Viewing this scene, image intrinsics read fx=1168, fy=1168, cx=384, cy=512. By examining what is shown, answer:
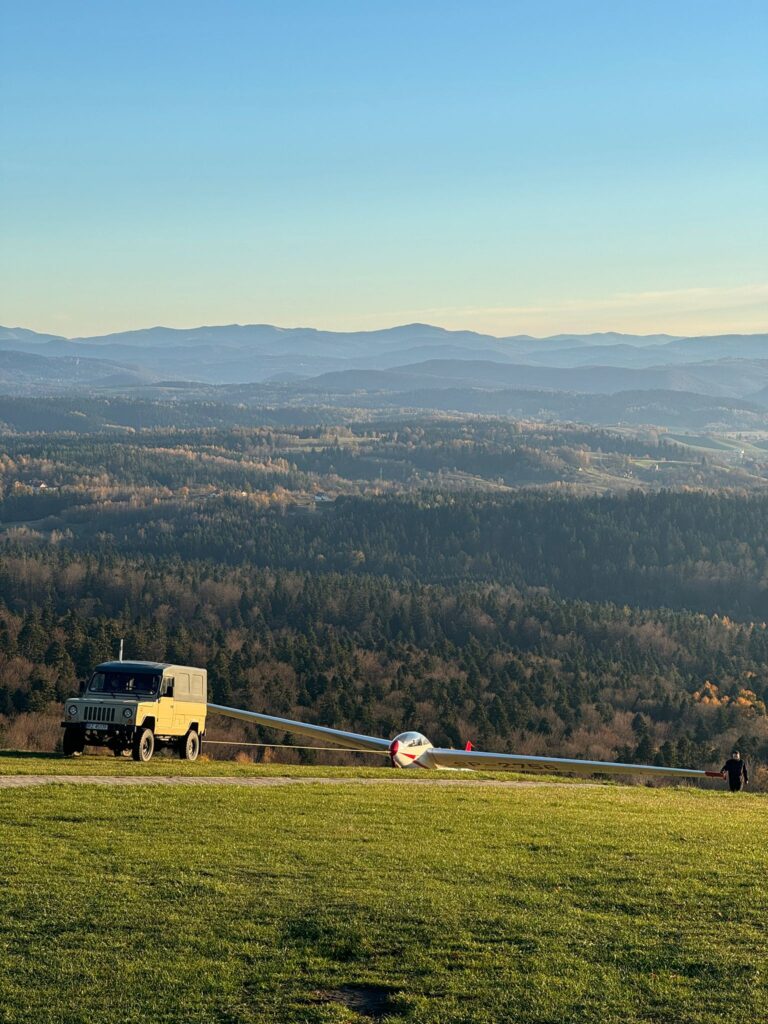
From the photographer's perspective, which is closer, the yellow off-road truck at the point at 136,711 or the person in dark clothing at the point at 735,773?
the yellow off-road truck at the point at 136,711

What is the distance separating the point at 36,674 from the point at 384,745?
6242cm

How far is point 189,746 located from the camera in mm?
45062

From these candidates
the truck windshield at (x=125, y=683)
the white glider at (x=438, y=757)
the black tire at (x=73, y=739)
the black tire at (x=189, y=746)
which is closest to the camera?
the black tire at (x=73, y=739)

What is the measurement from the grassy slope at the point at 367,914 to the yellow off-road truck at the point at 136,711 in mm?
10822

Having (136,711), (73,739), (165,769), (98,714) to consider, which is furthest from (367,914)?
(73,739)

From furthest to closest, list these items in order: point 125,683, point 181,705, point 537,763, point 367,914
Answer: point 181,705 → point 537,763 → point 125,683 → point 367,914

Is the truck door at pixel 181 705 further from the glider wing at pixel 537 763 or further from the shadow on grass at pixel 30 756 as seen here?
the glider wing at pixel 537 763

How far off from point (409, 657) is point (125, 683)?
363ft

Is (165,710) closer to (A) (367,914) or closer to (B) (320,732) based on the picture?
(B) (320,732)

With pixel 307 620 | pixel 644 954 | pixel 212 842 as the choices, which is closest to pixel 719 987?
pixel 644 954

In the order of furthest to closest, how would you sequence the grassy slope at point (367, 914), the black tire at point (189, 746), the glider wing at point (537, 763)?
the black tire at point (189, 746), the glider wing at point (537, 763), the grassy slope at point (367, 914)

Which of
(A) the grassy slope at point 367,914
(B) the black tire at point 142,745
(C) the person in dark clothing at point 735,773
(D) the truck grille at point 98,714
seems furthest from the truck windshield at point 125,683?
(C) the person in dark clothing at point 735,773

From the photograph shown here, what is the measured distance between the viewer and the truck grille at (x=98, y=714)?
134 feet

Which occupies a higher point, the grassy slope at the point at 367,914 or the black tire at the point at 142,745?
the grassy slope at the point at 367,914
